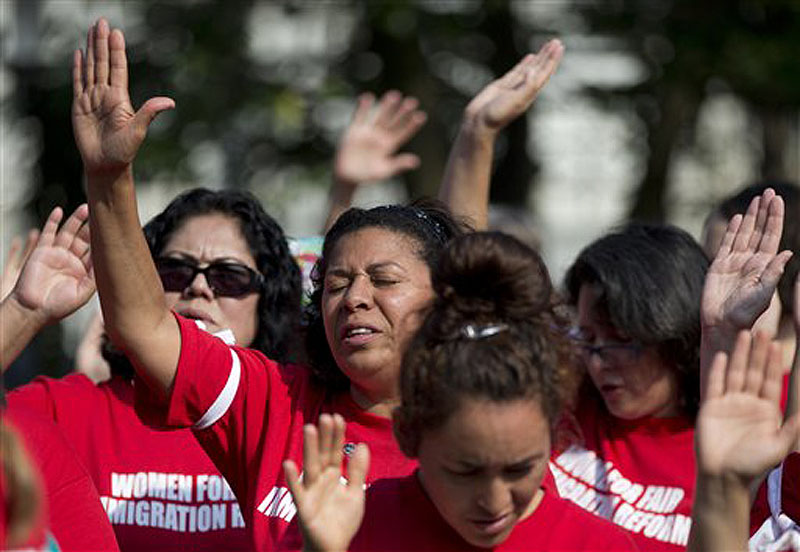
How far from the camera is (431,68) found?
37.6 feet

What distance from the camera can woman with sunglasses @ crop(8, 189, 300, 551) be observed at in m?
3.90

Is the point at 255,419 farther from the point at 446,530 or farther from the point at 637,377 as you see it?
the point at 637,377

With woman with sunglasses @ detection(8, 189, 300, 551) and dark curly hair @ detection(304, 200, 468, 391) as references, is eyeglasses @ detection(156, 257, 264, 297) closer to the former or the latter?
woman with sunglasses @ detection(8, 189, 300, 551)

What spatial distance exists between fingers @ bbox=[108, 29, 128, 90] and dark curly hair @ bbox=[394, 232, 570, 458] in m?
0.77

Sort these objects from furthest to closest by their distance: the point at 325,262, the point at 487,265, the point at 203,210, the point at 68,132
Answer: the point at 68,132, the point at 203,210, the point at 325,262, the point at 487,265

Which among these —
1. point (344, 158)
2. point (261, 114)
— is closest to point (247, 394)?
point (344, 158)

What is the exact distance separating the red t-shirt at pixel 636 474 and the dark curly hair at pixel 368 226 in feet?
2.64

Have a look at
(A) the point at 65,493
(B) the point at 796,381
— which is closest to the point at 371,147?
(B) the point at 796,381

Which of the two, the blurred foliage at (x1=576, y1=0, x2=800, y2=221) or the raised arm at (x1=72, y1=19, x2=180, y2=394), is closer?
the raised arm at (x1=72, y1=19, x2=180, y2=394)

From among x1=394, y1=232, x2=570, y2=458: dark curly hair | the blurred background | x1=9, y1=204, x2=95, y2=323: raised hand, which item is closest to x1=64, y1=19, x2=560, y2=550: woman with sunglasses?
x1=394, y1=232, x2=570, y2=458: dark curly hair

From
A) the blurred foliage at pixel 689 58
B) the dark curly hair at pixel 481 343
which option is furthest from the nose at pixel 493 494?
the blurred foliage at pixel 689 58

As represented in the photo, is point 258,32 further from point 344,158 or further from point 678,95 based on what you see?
point 344,158

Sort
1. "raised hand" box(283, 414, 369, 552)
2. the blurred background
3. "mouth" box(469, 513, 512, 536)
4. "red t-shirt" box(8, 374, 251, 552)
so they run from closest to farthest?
"raised hand" box(283, 414, 369, 552)
"mouth" box(469, 513, 512, 536)
"red t-shirt" box(8, 374, 251, 552)
the blurred background

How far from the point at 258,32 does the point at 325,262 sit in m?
8.33
